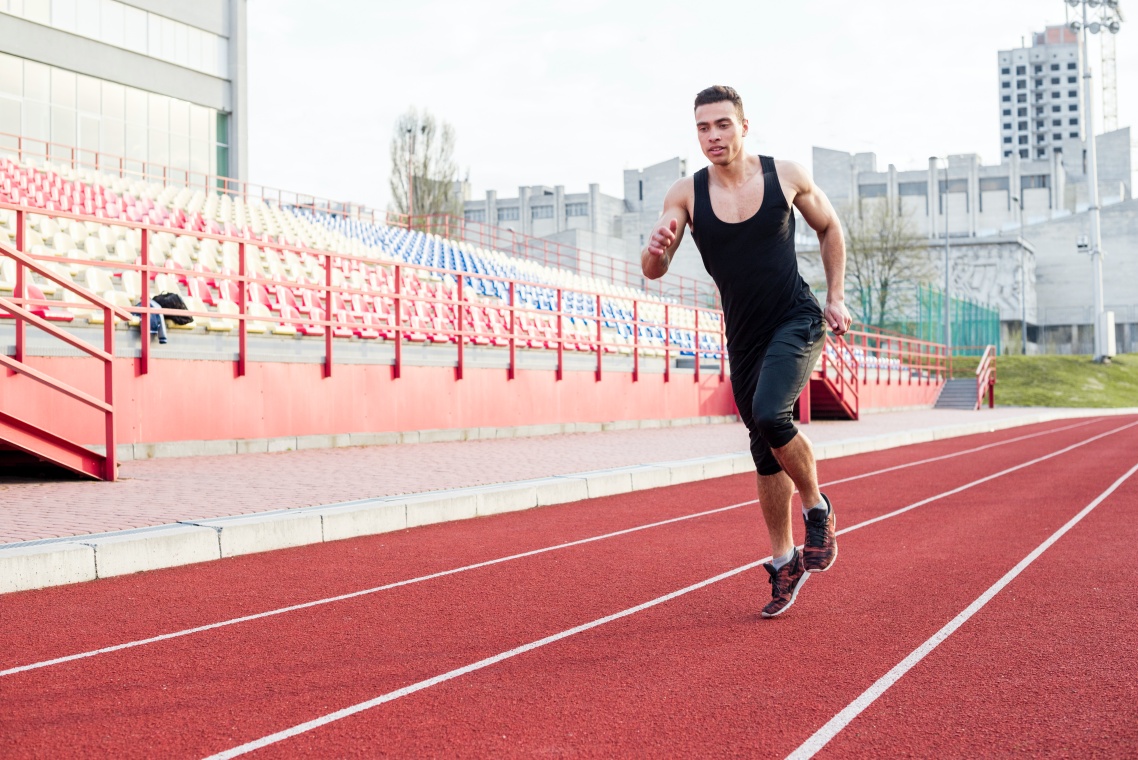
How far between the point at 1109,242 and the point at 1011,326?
12.7m

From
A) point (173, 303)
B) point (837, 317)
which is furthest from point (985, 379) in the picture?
point (837, 317)

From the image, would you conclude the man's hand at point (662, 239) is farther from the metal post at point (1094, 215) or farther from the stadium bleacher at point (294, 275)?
the metal post at point (1094, 215)

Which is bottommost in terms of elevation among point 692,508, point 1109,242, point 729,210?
point 692,508

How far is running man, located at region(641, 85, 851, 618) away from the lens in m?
4.66

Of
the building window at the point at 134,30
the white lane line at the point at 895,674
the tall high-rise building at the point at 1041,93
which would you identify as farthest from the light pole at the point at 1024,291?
the tall high-rise building at the point at 1041,93

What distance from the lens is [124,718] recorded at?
3381 mm

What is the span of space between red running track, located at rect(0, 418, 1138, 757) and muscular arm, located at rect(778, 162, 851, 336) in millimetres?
1359

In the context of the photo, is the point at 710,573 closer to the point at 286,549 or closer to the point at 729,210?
the point at 729,210

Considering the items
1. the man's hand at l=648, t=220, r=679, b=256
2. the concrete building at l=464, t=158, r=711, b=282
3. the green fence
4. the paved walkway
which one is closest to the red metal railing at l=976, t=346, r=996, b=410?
the green fence

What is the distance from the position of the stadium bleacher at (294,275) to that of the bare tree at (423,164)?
20.0m

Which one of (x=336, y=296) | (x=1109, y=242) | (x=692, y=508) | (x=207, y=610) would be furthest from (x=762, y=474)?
(x=1109, y=242)

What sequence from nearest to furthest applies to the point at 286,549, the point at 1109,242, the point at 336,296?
1. the point at 286,549
2. the point at 336,296
3. the point at 1109,242

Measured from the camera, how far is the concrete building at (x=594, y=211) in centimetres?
8625

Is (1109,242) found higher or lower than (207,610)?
higher
